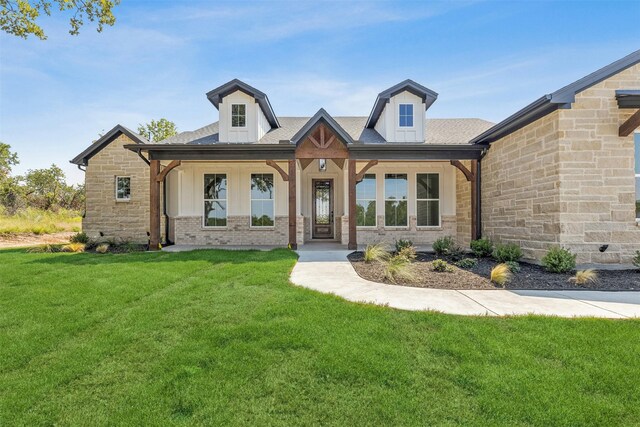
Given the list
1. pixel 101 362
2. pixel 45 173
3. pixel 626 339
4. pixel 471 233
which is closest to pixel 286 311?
pixel 101 362

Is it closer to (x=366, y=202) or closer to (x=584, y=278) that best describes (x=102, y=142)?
(x=366, y=202)

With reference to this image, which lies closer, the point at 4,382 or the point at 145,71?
the point at 4,382

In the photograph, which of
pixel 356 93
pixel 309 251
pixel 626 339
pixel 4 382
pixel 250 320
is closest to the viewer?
pixel 4 382

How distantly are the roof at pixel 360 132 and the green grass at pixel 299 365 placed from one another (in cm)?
823

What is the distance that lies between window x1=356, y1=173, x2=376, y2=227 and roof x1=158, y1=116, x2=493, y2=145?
163cm

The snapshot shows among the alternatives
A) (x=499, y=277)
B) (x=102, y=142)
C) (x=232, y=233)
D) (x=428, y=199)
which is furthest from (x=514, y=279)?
(x=102, y=142)

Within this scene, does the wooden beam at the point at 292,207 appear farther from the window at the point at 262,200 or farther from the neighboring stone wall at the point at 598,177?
the neighboring stone wall at the point at 598,177

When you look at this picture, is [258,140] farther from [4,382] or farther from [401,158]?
[4,382]

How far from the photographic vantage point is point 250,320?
3906mm

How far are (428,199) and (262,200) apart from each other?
264 inches

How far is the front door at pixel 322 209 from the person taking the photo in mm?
13891

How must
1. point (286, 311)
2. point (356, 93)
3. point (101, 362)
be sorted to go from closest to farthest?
point (101, 362)
point (286, 311)
point (356, 93)

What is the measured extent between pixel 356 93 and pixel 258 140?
5.73 meters

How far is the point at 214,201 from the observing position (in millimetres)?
12305
